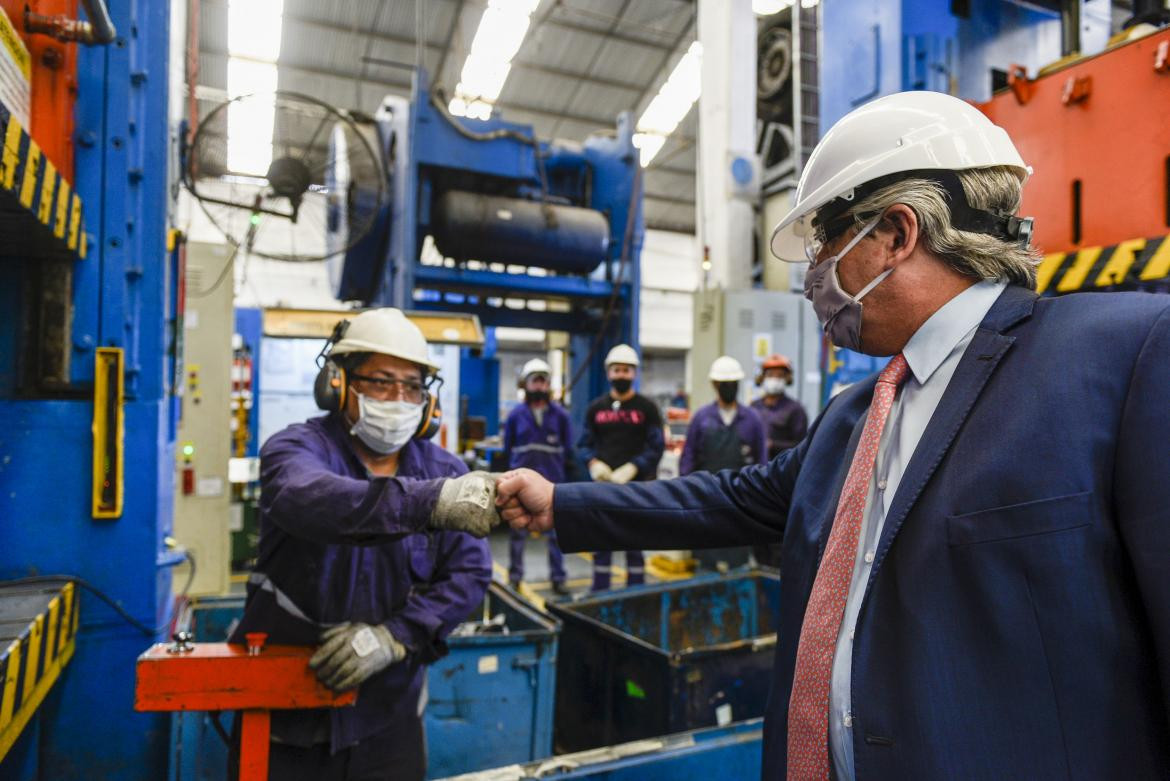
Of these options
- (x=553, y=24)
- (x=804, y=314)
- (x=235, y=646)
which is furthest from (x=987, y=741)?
(x=553, y=24)

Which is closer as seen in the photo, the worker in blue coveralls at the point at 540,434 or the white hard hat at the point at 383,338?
the white hard hat at the point at 383,338

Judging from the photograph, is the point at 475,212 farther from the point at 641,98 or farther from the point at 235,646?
the point at 641,98

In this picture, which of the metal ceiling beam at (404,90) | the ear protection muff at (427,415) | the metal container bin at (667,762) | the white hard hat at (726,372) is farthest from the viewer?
the metal ceiling beam at (404,90)

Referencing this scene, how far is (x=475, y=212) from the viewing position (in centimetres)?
532

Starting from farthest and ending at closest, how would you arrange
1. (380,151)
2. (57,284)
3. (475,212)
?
1. (380,151)
2. (475,212)
3. (57,284)

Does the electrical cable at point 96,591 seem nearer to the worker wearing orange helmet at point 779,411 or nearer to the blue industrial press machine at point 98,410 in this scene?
the blue industrial press machine at point 98,410

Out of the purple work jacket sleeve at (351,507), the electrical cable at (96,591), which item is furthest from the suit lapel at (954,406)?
the electrical cable at (96,591)

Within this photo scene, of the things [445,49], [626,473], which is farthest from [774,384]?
[445,49]

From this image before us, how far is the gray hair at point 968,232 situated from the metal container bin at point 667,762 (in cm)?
135

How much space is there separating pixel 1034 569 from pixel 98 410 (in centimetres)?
234

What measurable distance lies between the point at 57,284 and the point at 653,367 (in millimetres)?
21224

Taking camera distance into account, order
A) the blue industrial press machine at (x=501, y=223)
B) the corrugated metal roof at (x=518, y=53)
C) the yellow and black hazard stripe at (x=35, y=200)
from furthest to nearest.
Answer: the corrugated metal roof at (x=518, y=53)
the blue industrial press machine at (x=501, y=223)
the yellow and black hazard stripe at (x=35, y=200)

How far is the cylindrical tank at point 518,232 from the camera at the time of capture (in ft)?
17.4

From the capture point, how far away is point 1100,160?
8.97 ft
